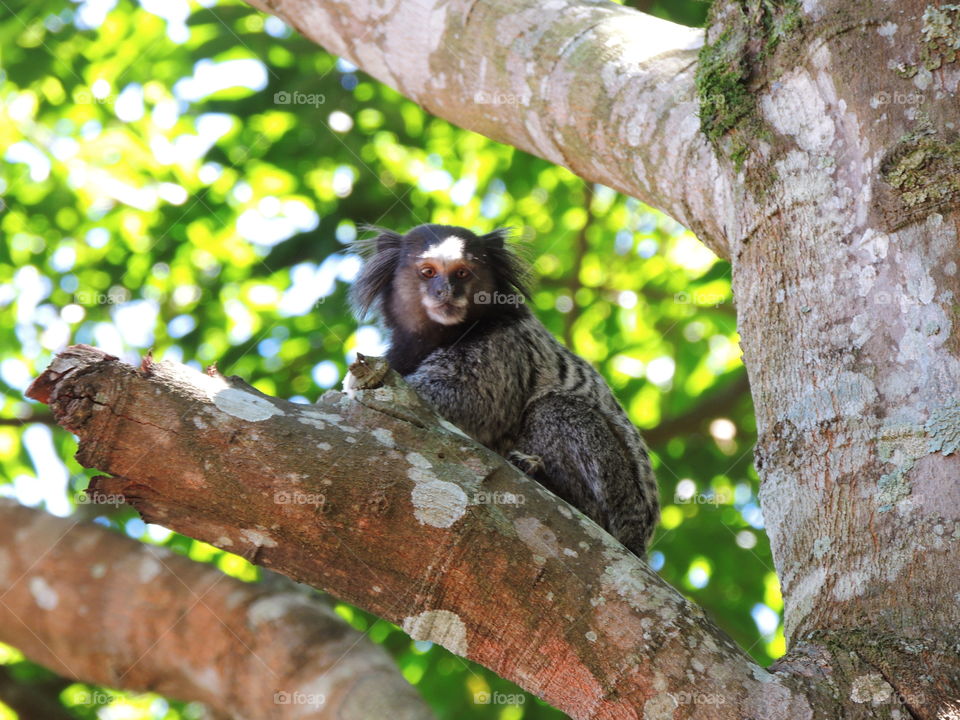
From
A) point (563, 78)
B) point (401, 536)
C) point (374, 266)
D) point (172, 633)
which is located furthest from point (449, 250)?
point (401, 536)

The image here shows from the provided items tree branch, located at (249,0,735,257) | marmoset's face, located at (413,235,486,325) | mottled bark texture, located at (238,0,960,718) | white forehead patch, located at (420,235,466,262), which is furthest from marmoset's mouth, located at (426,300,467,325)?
mottled bark texture, located at (238,0,960,718)

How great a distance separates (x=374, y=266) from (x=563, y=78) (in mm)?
2234

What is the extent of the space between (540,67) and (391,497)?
251cm

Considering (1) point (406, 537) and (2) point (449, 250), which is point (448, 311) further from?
(1) point (406, 537)

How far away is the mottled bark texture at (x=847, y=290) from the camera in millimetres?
2344

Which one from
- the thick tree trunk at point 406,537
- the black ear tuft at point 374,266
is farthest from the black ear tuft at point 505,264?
the thick tree trunk at point 406,537

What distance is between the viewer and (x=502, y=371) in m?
5.02

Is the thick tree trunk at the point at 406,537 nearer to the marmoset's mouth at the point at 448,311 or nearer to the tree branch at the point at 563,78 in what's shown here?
the tree branch at the point at 563,78

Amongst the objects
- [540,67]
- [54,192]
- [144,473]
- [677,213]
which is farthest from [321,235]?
[144,473]

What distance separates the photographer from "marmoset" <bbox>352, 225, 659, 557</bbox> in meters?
4.62

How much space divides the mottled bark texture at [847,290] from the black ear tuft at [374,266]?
2.50 meters

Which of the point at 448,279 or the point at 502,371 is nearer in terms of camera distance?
the point at 502,371

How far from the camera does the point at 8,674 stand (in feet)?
18.5

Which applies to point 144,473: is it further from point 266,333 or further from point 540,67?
point 266,333
